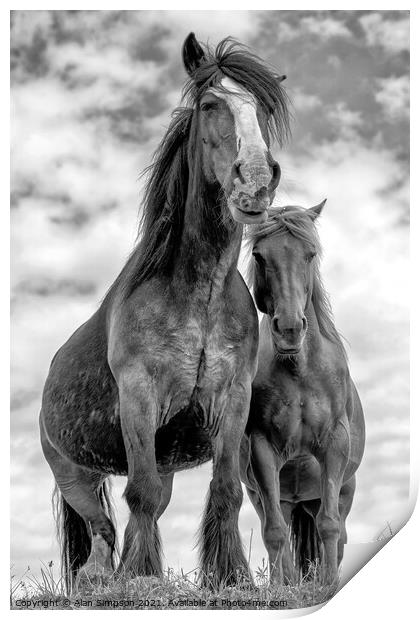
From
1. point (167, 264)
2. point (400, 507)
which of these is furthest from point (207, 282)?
point (400, 507)

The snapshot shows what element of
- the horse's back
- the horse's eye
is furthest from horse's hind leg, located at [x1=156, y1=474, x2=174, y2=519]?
the horse's eye

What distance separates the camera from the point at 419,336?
6375 millimetres

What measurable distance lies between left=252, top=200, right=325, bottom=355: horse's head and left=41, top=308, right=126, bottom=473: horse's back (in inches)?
38.4

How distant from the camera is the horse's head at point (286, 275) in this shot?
592 cm

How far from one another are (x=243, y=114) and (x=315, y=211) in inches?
57.1

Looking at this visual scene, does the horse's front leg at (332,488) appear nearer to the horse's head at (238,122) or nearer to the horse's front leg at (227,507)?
the horse's front leg at (227,507)

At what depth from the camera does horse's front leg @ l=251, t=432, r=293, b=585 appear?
5.99m

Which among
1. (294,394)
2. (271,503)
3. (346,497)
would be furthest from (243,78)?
(346,497)

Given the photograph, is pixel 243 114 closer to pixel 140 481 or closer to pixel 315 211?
pixel 315 211

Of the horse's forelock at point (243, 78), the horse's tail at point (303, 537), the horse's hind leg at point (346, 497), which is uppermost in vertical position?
the horse's forelock at point (243, 78)

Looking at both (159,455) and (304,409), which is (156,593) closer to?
Answer: (159,455)

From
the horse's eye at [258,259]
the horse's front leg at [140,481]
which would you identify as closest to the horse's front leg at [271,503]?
the horse's front leg at [140,481]

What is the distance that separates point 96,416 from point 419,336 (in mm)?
1947
